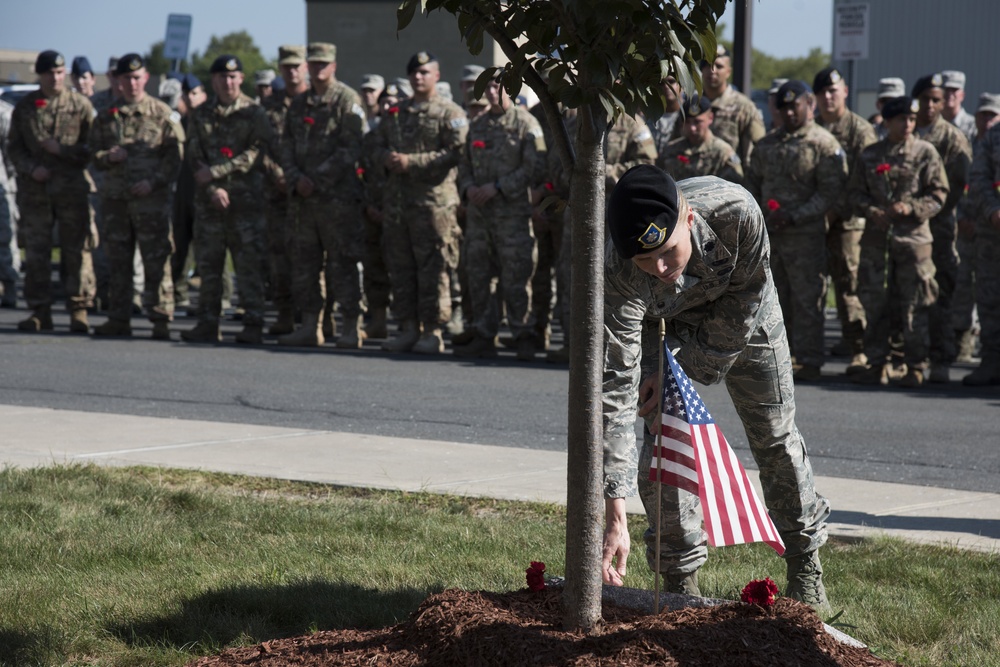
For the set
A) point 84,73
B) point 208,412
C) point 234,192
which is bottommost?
point 208,412

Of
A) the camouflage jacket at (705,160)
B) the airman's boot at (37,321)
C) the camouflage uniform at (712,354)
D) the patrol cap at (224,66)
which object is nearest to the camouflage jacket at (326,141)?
the patrol cap at (224,66)

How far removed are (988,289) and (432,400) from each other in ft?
16.2

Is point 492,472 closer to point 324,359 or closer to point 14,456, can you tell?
point 14,456

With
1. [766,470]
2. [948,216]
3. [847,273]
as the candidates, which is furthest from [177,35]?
[766,470]

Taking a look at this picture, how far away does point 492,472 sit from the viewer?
21.8ft

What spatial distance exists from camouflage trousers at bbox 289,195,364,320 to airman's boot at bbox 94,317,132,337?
1.93 meters

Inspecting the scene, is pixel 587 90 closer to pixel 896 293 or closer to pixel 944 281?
pixel 896 293

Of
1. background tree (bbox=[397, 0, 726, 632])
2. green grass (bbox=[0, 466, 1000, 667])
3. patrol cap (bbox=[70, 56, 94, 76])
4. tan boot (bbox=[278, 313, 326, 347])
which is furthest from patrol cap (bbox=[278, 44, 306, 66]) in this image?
background tree (bbox=[397, 0, 726, 632])

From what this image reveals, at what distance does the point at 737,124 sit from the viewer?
1239cm

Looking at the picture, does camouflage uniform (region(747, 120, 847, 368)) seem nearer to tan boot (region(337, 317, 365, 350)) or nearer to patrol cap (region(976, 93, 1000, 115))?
patrol cap (region(976, 93, 1000, 115))

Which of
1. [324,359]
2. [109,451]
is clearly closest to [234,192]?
[324,359]

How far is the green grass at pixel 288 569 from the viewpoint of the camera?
4.15 metres

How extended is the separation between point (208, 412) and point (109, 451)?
5.71ft

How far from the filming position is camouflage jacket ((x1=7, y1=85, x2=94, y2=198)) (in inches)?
548
